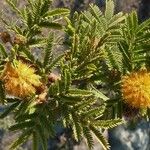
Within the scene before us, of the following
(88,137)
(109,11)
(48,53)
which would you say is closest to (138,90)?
(88,137)

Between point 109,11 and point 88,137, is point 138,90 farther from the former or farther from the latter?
point 109,11

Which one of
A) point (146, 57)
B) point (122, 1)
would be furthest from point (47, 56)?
point (122, 1)

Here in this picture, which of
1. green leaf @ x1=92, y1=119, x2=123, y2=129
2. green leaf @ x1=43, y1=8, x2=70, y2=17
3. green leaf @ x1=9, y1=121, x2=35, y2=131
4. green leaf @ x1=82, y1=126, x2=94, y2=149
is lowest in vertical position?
green leaf @ x1=82, y1=126, x2=94, y2=149

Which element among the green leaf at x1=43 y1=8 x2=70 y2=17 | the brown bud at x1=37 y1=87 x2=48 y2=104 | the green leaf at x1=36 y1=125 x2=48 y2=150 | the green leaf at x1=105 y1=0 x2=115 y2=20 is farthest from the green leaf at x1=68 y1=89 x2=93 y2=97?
the green leaf at x1=105 y1=0 x2=115 y2=20

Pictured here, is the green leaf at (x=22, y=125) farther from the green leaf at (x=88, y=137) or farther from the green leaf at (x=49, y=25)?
the green leaf at (x=49, y=25)

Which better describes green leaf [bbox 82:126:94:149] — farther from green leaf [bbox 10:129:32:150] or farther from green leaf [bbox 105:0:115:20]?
green leaf [bbox 105:0:115:20]

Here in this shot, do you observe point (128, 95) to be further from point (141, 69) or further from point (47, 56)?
point (47, 56)
